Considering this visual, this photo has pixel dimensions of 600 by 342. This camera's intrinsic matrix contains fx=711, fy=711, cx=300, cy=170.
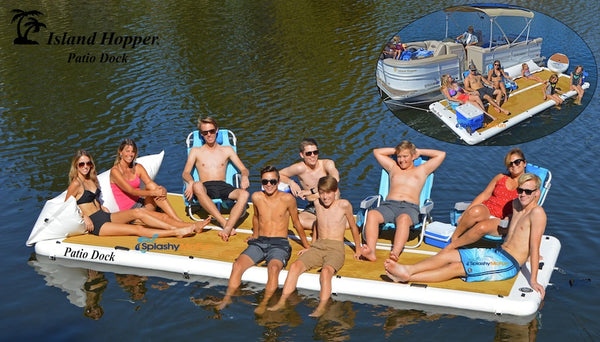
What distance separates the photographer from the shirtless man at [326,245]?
9.13 m

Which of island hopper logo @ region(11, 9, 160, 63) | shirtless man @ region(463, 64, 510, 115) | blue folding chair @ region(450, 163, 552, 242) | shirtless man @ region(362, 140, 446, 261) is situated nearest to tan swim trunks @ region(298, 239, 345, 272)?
shirtless man @ region(362, 140, 446, 261)

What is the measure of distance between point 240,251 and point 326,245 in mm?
1413

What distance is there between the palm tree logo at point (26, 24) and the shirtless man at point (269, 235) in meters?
18.7

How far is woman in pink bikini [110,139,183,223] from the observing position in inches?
427

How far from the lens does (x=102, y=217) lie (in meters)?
10.9

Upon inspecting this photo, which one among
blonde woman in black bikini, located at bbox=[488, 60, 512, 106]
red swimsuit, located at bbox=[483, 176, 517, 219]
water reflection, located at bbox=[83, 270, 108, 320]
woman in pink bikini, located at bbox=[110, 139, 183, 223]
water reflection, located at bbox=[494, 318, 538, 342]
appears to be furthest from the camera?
woman in pink bikini, located at bbox=[110, 139, 183, 223]

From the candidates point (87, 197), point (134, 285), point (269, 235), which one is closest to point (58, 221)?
point (87, 197)

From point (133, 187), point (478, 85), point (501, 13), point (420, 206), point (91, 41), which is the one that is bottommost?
point (91, 41)

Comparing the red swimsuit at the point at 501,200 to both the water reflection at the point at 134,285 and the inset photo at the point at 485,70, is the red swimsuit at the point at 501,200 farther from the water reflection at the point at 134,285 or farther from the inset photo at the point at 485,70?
the water reflection at the point at 134,285

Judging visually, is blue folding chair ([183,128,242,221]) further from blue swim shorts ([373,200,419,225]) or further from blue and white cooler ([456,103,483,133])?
blue and white cooler ([456,103,483,133])

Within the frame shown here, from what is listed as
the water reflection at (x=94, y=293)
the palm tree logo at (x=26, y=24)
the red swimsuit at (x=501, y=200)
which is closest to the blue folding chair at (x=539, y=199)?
the red swimsuit at (x=501, y=200)

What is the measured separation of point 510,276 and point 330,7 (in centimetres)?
2170

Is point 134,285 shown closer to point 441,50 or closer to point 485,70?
point 441,50

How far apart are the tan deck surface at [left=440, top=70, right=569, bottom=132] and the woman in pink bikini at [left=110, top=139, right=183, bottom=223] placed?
4.63m
